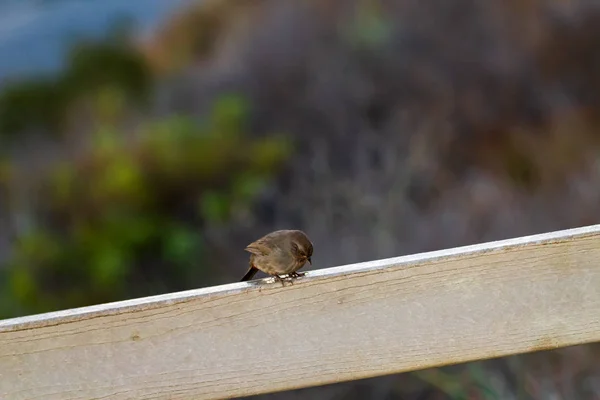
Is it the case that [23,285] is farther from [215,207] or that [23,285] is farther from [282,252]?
[282,252]

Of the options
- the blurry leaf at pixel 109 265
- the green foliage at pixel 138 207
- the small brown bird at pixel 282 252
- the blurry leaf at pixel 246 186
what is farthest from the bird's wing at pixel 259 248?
the blurry leaf at pixel 246 186

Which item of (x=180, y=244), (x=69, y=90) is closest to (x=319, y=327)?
(x=180, y=244)

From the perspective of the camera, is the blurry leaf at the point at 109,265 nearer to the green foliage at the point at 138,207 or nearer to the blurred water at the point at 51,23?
the green foliage at the point at 138,207

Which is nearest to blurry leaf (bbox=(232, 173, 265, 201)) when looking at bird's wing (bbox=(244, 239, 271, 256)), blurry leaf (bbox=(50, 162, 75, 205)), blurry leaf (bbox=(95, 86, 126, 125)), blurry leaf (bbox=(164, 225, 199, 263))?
blurry leaf (bbox=(164, 225, 199, 263))

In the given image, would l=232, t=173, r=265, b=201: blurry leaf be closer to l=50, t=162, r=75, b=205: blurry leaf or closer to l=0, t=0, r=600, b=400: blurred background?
l=0, t=0, r=600, b=400: blurred background

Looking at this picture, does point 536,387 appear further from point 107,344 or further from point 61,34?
point 61,34
